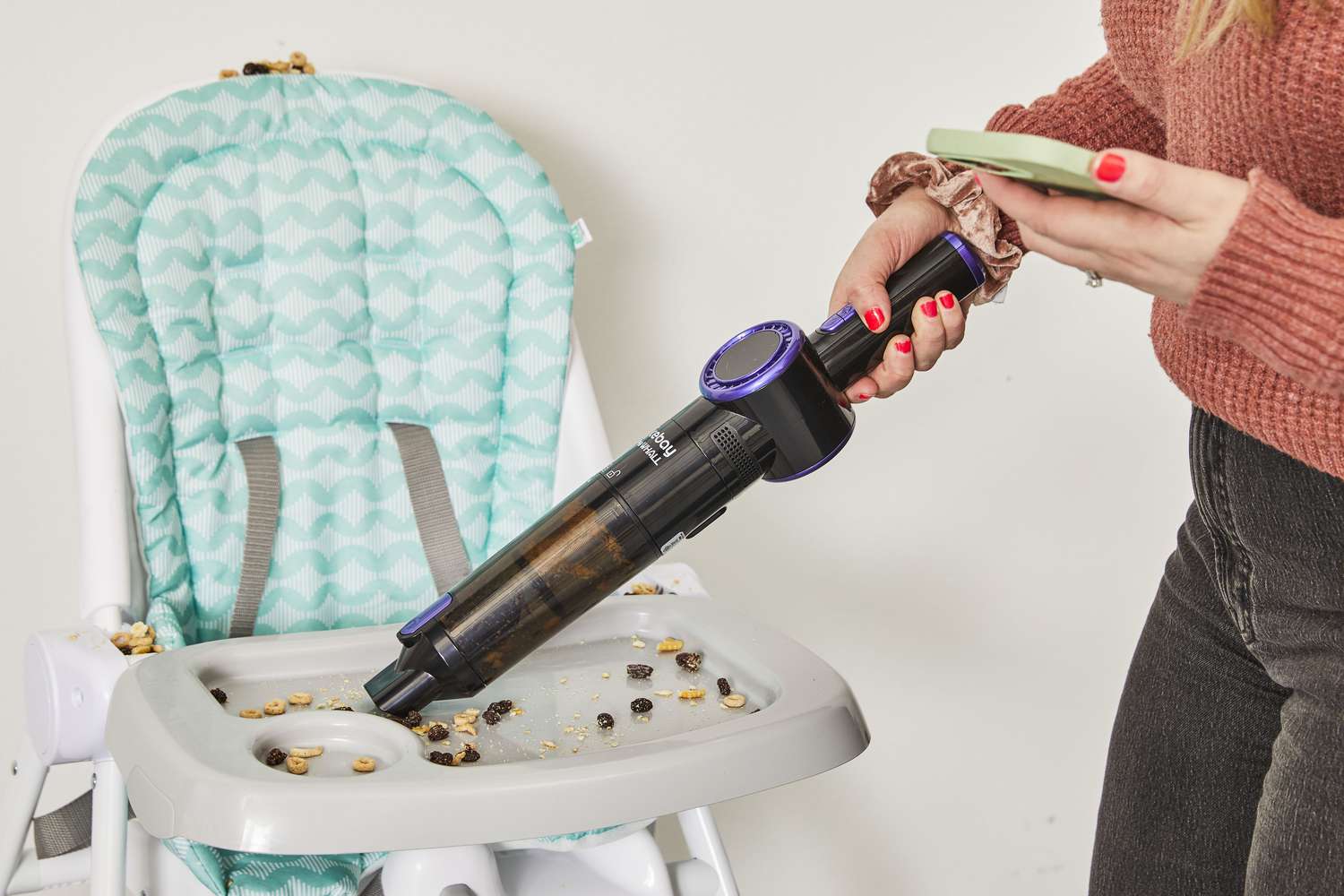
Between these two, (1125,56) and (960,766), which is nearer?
(1125,56)

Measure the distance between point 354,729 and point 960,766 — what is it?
1.06 m

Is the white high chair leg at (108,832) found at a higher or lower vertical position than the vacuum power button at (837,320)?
lower

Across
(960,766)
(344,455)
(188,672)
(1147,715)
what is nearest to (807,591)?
(960,766)

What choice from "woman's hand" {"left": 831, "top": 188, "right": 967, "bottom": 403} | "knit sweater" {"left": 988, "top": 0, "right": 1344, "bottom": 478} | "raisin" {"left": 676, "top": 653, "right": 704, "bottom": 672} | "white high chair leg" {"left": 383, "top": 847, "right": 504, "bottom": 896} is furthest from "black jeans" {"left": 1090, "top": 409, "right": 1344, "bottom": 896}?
"white high chair leg" {"left": 383, "top": 847, "right": 504, "bottom": 896}

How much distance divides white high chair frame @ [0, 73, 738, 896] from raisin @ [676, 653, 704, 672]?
0.51 ft

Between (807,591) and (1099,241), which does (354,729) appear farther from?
(807,591)

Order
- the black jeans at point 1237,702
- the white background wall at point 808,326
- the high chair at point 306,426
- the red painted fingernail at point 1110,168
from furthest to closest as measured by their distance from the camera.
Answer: the white background wall at point 808,326 < the high chair at point 306,426 < the black jeans at point 1237,702 < the red painted fingernail at point 1110,168

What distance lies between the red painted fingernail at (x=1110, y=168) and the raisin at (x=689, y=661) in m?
0.44

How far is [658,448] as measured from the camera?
68cm

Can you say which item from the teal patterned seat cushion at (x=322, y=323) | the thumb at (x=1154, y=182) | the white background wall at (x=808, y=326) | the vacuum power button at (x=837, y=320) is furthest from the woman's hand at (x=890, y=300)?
the white background wall at (x=808, y=326)

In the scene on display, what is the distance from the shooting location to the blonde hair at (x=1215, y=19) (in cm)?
51

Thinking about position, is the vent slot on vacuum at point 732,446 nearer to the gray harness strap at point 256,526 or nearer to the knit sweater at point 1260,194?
the knit sweater at point 1260,194

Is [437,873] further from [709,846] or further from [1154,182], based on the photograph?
[1154,182]

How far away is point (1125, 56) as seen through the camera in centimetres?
65
